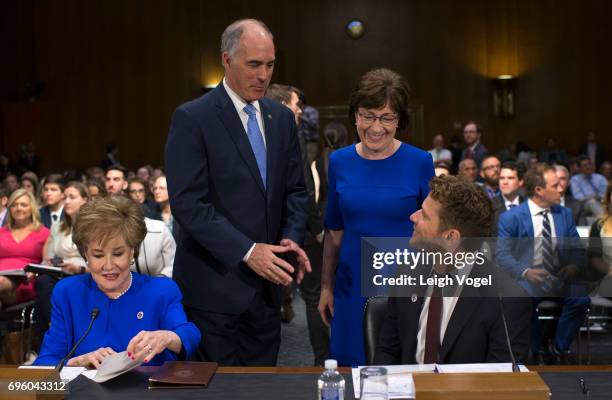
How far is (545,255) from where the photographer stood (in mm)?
4879

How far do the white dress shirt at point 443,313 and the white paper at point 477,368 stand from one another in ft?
0.66

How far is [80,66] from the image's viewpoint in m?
15.8

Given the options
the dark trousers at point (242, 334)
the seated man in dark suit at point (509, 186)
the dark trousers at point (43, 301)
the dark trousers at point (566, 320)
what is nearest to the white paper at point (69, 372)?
the dark trousers at point (242, 334)

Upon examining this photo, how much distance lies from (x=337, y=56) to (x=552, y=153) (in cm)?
415

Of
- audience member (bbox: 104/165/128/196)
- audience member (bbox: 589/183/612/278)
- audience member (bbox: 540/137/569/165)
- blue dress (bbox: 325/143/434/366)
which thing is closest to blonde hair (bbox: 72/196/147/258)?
blue dress (bbox: 325/143/434/366)

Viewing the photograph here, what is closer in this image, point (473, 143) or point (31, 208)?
point (31, 208)

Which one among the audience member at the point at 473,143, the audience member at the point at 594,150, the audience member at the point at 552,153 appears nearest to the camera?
the audience member at the point at 473,143

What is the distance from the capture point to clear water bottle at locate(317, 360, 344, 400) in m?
1.94

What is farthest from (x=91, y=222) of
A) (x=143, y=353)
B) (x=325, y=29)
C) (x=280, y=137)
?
(x=325, y=29)

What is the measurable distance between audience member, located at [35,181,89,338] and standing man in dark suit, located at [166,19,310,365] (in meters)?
1.95

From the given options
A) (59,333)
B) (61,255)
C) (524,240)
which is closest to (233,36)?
(59,333)

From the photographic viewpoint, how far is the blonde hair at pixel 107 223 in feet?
8.20

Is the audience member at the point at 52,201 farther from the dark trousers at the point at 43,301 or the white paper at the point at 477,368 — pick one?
the white paper at the point at 477,368

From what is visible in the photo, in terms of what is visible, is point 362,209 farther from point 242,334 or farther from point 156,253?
point 156,253
